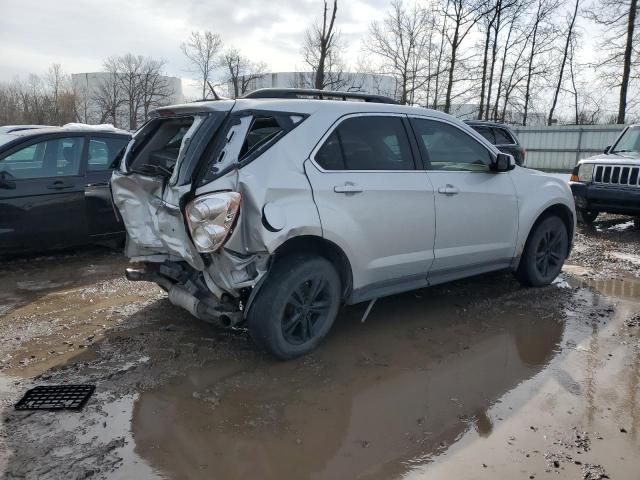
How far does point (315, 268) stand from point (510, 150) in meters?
8.86

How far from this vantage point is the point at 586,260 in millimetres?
7152

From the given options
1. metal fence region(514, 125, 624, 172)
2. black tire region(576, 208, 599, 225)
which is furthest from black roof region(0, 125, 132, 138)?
metal fence region(514, 125, 624, 172)

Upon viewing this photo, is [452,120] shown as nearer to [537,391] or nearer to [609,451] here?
[537,391]

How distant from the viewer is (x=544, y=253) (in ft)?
18.4

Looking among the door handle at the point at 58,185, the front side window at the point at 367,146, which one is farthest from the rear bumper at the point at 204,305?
the door handle at the point at 58,185

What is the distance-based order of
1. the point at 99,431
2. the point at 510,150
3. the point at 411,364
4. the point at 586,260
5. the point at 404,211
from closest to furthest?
the point at 99,431
the point at 411,364
the point at 404,211
the point at 586,260
the point at 510,150

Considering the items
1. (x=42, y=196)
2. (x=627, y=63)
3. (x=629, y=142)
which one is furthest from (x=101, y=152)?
(x=627, y=63)

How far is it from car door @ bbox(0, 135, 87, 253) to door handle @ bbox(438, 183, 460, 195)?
169 inches

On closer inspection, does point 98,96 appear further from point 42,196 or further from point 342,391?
point 342,391

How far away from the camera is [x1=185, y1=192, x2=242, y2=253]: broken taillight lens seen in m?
3.25

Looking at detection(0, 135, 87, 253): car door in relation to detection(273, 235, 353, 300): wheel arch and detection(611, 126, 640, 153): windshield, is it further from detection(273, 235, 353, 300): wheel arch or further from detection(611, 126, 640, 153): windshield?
detection(611, 126, 640, 153): windshield

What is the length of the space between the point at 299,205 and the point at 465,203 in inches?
71.9

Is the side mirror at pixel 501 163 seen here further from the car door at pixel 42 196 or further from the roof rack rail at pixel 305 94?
the car door at pixel 42 196

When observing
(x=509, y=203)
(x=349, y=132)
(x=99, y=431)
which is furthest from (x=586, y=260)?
(x=99, y=431)
